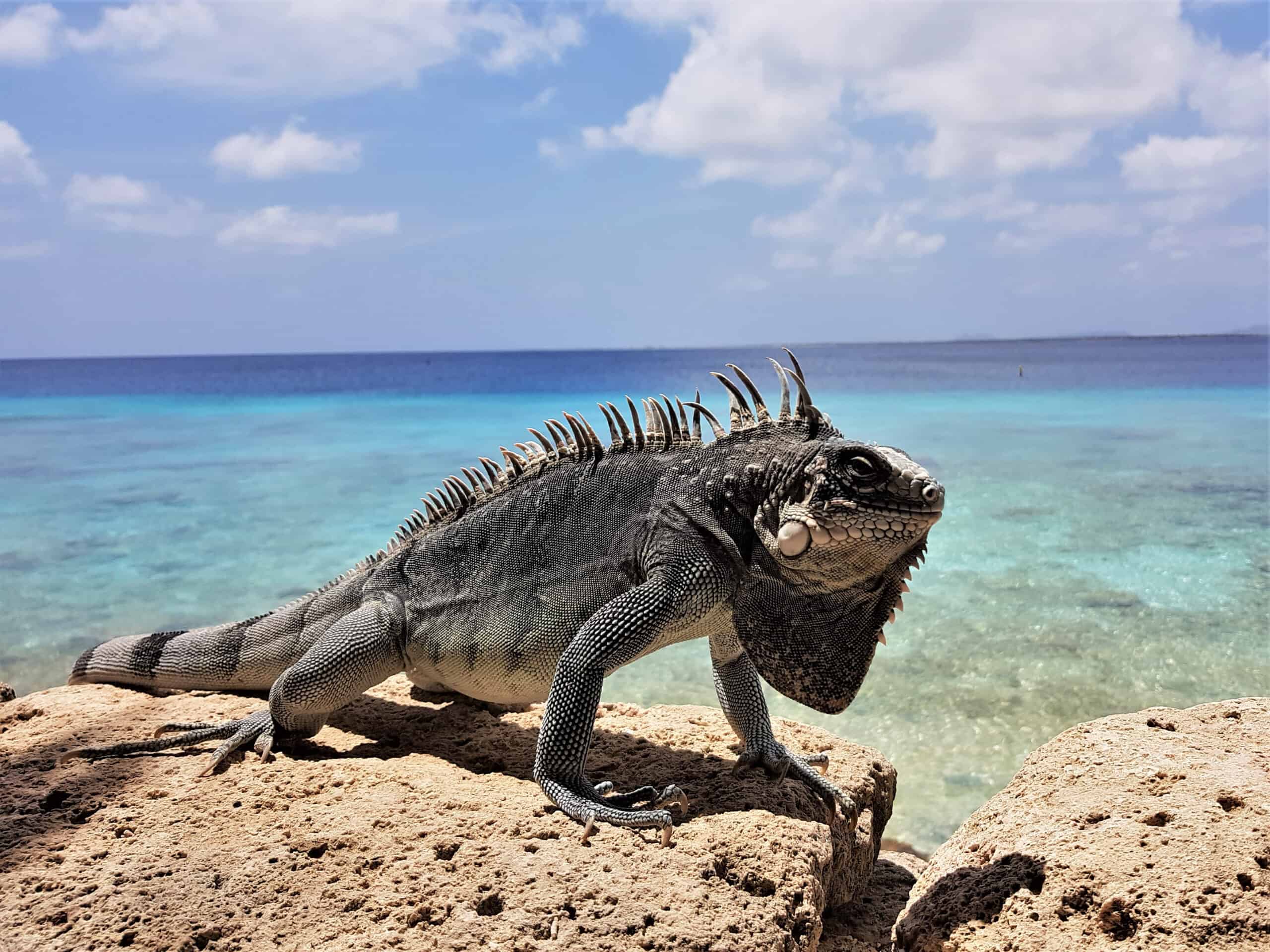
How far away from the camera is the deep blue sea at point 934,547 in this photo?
8.10 m

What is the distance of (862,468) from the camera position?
3.35 meters

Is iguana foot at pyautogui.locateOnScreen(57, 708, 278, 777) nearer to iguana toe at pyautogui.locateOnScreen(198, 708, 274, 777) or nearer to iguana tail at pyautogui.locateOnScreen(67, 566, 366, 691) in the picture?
iguana toe at pyautogui.locateOnScreen(198, 708, 274, 777)

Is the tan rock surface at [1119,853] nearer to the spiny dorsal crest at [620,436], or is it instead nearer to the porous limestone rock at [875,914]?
the porous limestone rock at [875,914]

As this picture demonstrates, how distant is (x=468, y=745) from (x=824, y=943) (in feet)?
6.51

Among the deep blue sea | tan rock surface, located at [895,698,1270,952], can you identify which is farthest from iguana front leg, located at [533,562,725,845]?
the deep blue sea

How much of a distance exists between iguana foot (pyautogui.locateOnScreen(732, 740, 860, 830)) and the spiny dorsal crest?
61.9 inches

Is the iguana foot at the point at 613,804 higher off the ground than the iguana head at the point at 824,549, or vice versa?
the iguana head at the point at 824,549

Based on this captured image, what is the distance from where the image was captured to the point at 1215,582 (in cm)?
1142

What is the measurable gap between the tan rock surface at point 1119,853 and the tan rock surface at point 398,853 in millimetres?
576

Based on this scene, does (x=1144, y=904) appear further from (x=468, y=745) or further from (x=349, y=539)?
(x=349, y=539)

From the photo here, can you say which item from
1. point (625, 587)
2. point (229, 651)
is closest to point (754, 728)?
point (625, 587)

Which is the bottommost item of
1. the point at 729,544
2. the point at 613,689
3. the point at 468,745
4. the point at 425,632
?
the point at 613,689

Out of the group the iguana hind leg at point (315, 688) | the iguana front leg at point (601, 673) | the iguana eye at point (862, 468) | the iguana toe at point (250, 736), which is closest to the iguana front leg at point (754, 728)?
the iguana front leg at point (601, 673)

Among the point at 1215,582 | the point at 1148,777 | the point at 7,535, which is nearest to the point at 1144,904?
the point at 1148,777
